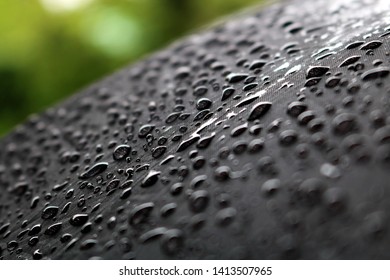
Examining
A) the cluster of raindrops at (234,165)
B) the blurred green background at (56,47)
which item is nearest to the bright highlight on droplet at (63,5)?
the blurred green background at (56,47)

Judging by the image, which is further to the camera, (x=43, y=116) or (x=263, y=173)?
(x=43, y=116)

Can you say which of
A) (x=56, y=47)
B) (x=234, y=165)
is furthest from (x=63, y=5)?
(x=234, y=165)

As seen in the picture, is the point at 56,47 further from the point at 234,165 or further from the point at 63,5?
the point at 234,165

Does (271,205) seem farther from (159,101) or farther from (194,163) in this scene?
(159,101)

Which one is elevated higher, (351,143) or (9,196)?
(9,196)

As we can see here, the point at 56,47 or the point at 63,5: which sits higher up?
the point at 63,5
